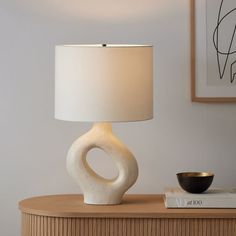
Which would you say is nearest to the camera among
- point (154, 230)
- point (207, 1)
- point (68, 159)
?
point (154, 230)

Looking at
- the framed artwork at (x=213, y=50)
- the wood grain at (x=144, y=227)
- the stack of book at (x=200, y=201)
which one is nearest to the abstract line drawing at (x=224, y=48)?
the framed artwork at (x=213, y=50)

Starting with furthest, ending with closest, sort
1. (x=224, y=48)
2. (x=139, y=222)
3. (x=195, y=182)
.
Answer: (x=224, y=48) → (x=195, y=182) → (x=139, y=222)

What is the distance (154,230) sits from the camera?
2322 millimetres

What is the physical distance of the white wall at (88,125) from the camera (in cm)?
271

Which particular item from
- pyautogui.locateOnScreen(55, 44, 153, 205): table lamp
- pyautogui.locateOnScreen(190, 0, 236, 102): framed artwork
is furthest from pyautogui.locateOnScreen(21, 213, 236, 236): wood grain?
pyautogui.locateOnScreen(190, 0, 236, 102): framed artwork

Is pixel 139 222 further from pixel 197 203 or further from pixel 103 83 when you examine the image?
pixel 103 83

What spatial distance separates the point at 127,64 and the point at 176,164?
579 mm

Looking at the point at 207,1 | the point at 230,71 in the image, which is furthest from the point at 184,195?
the point at 207,1

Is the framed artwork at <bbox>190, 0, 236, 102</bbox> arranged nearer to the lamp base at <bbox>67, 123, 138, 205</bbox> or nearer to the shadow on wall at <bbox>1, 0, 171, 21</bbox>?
the shadow on wall at <bbox>1, 0, 171, 21</bbox>

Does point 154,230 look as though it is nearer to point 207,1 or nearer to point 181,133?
point 181,133

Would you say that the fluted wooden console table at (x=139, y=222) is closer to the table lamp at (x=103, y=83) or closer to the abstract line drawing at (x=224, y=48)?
the table lamp at (x=103, y=83)

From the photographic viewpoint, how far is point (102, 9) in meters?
2.71

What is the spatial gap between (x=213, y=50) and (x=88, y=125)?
0.57 metres

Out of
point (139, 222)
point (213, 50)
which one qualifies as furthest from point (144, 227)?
point (213, 50)
